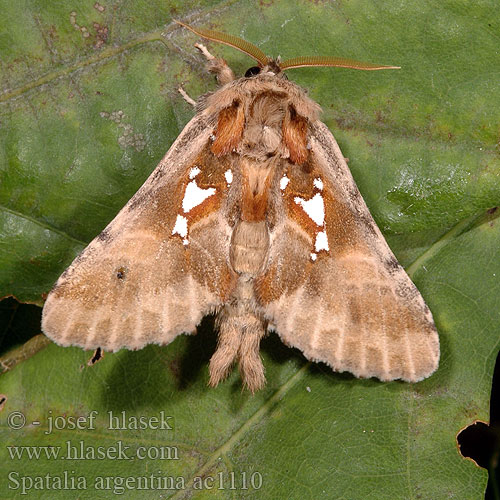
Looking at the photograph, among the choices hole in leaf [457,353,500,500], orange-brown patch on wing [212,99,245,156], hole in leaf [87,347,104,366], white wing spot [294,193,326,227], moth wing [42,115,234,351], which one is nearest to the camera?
moth wing [42,115,234,351]

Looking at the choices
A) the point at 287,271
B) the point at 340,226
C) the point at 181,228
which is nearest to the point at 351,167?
the point at 340,226

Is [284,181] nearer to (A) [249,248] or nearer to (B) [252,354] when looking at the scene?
(A) [249,248]

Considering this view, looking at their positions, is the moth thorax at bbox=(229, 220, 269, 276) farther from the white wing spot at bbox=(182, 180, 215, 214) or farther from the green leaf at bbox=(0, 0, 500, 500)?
the green leaf at bbox=(0, 0, 500, 500)

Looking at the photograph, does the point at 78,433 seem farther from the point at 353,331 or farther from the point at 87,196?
the point at 353,331

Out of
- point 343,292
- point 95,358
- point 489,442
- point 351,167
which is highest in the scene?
point 351,167


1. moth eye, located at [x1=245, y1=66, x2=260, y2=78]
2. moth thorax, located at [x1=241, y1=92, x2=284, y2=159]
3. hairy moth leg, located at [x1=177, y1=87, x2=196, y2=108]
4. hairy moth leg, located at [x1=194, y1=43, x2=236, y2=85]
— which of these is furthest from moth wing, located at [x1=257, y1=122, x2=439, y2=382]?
hairy moth leg, located at [x1=177, y1=87, x2=196, y2=108]

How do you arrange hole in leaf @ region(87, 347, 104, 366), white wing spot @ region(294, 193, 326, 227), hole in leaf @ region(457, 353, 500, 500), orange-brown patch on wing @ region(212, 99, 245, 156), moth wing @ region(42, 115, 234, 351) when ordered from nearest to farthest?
moth wing @ region(42, 115, 234, 351)
orange-brown patch on wing @ region(212, 99, 245, 156)
white wing spot @ region(294, 193, 326, 227)
hole in leaf @ region(457, 353, 500, 500)
hole in leaf @ region(87, 347, 104, 366)

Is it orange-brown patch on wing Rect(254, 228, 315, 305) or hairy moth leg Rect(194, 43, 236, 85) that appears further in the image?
hairy moth leg Rect(194, 43, 236, 85)

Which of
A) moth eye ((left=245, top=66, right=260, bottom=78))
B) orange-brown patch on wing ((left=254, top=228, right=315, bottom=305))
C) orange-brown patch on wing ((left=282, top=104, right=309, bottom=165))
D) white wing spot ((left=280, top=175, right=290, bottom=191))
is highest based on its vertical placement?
moth eye ((left=245, top=66, right=260, bottom=78))
